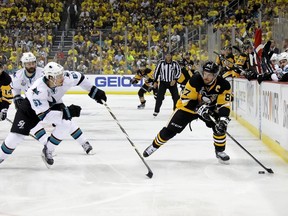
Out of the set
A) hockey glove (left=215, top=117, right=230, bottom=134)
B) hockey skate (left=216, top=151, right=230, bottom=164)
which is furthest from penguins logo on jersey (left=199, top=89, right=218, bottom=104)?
hockey skate (left=216, top=151, right=230, bottom=164)

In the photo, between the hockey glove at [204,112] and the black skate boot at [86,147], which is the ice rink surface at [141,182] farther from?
the hockey glove at [204,112]

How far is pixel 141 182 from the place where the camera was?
17.6ft

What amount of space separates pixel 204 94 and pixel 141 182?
121 centimetres

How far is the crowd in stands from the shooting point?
18.3 m

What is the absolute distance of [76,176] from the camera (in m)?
5.67

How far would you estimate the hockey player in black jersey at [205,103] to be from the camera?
593 centimetres

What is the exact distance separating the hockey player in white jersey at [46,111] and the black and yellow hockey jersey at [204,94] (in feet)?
3.47

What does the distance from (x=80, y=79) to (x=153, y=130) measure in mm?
3562

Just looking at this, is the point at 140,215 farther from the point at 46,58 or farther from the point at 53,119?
the point at 46,58

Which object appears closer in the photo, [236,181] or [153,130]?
[236,181]

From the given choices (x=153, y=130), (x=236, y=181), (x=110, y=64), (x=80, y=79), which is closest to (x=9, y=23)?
(x=110, y=64)

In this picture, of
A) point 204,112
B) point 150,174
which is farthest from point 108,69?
point 150,174

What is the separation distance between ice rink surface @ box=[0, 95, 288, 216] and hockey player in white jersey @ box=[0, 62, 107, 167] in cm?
27

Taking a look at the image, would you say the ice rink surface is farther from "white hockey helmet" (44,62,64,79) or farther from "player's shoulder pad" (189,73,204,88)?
"white hockey helmet" (44,62,64,79)
